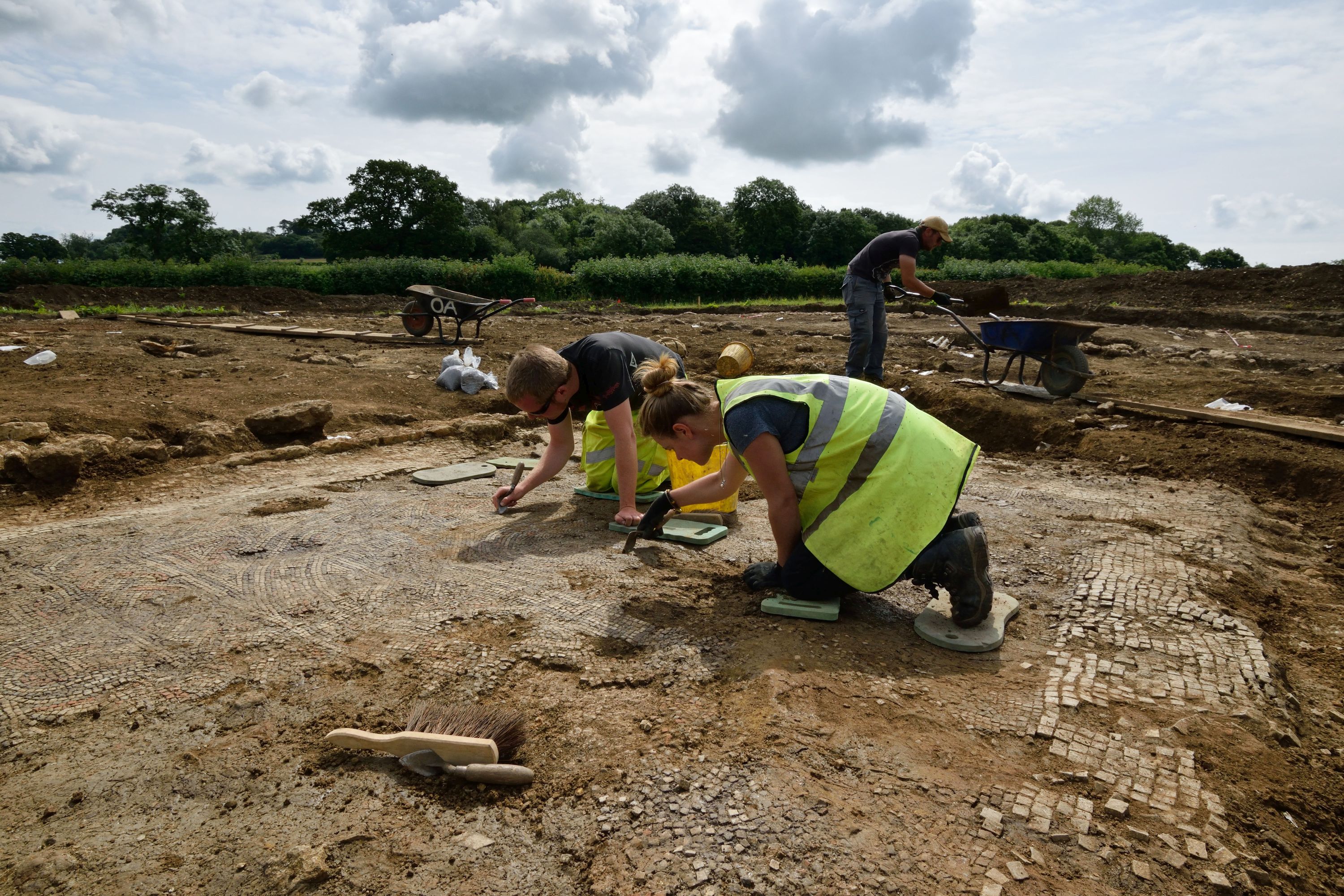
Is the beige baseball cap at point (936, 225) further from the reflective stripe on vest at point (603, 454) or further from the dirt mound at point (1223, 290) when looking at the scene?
the dirt mound at point (1223, 290)

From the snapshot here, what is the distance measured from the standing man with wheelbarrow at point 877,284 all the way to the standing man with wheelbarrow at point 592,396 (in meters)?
3.40

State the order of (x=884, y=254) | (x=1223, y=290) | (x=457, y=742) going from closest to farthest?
(x=457, y=742) < (x=884, y=254) < (x=1223, y=290)

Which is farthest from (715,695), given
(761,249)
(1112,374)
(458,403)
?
(761,249)

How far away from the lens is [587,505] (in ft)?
14.2

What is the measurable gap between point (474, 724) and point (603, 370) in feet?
6.62

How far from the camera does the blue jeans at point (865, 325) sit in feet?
22.6

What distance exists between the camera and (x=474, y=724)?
207cm

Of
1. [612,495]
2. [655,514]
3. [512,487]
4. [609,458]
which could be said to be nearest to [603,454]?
[609,458]

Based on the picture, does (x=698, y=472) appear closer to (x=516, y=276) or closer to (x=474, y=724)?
(x=474, y=724)

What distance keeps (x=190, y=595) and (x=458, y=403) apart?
14.3ft

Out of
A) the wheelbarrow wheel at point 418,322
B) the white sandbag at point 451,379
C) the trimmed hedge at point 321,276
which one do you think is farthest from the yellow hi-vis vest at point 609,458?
the trimmed hedge at point 321,276

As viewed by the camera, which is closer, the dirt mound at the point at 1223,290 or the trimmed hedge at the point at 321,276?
the dirt mound at the point at 1223,290

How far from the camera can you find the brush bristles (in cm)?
204

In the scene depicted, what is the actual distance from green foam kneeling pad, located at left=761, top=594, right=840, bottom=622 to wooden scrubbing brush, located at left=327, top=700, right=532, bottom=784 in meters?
1.08
